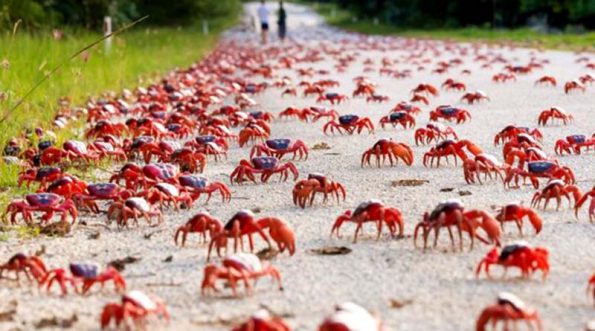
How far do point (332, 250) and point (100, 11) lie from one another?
30661 millimetres

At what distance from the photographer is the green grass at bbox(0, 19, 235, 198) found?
980 cm

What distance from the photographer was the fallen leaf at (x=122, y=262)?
5.36 meters

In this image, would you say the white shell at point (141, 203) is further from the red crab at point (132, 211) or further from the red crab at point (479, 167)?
the red crab at point (479, 167)

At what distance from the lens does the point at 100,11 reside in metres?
35.2

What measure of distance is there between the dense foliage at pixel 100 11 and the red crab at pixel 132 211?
593cm

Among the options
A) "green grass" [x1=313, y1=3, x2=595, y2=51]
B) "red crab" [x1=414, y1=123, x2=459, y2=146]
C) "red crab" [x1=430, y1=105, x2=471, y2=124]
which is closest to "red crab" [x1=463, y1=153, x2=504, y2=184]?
"red crab" [x1=414, y1=123, x2=459, y2=146]

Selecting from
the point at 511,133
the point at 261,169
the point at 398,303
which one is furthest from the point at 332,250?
the point at 511,133

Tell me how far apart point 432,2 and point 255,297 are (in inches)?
2019

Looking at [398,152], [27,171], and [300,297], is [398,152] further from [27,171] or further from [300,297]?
[300,297]

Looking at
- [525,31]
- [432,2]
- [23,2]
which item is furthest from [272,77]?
[432,2]

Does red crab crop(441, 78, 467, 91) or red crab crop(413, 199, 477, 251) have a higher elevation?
red crab crop(413, 199, 477, 251)

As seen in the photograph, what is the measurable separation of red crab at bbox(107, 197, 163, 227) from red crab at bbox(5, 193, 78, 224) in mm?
228

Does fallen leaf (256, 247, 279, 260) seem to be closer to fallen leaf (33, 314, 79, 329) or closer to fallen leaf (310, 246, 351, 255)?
fallen leaf (310, 246, 351, 255)

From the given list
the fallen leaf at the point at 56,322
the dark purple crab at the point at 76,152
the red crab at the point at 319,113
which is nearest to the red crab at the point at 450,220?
the fallen leaf at the point at 56,322
